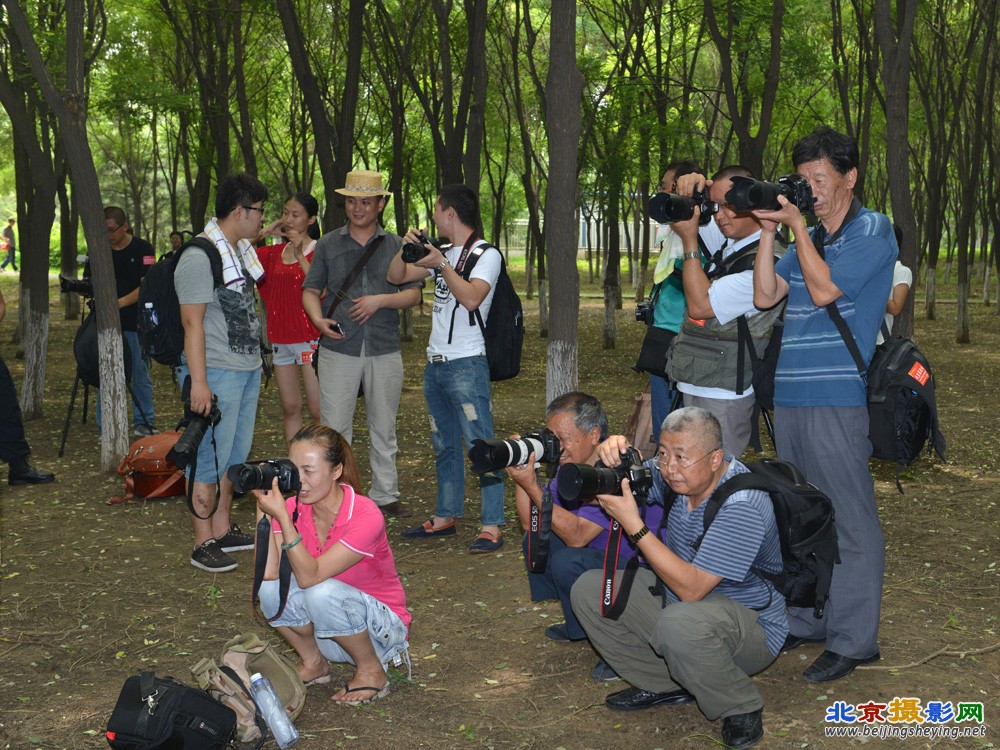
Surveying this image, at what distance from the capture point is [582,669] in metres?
4.91

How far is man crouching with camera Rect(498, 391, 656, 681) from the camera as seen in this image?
4633mm

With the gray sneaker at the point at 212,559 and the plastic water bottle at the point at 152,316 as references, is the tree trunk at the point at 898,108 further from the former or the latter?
the plastic water bottle at the point at 152,316

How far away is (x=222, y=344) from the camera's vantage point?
627cm

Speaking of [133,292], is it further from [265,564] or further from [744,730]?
[744,730]

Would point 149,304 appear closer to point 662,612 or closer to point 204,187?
point 662,612

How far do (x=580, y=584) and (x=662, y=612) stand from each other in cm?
50

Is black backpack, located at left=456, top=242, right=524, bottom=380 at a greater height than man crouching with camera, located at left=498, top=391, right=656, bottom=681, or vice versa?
black backpack, located at left=456, top=242, right=524, bottom=380

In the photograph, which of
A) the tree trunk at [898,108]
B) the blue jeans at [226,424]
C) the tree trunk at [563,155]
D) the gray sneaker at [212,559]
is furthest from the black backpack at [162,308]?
the tree trunk at [898,108]

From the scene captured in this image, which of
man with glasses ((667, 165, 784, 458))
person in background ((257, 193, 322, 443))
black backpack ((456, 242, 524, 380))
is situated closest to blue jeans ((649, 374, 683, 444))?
black backpack ((456, 242, 524, 380))

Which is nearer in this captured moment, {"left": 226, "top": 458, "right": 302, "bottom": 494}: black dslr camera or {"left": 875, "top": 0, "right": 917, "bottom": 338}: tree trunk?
{"left": 226, "top": 458, "right": 302, "bottom": 494}: black dslr camera

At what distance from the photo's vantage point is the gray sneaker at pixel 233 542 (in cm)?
662

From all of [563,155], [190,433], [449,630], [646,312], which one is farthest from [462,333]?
[449,630]

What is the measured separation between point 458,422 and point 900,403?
10.4ft

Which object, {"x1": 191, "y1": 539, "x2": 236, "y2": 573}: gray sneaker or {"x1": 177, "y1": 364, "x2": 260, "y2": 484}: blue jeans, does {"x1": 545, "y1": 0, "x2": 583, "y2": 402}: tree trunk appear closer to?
{"x1": 177, "y1": 364, "x2": 260, "y2": 484}: blue jeans
